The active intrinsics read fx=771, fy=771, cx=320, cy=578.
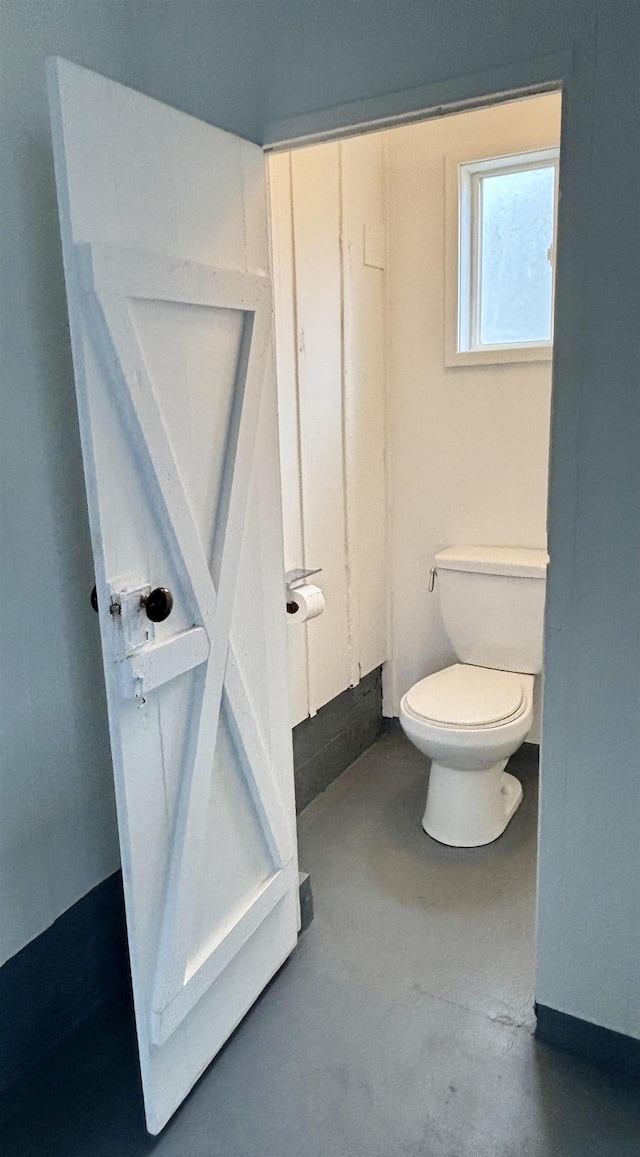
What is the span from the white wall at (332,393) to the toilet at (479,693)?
32 cm

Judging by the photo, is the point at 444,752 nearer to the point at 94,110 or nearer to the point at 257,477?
the point at 257,477

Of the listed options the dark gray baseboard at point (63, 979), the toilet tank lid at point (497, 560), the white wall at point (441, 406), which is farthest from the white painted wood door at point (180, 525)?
the white wall at point (441, 406)

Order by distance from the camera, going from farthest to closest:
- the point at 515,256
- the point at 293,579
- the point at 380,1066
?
the point at 515,256 < the point at 293,579 < the point at 380,1066

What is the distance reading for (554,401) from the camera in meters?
1.38

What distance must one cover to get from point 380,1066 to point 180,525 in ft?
3.86

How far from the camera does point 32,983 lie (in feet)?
5.19

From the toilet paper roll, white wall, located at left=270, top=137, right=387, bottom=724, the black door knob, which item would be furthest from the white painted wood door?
white wall, located at left=270, top=137, right=387, bottom=724

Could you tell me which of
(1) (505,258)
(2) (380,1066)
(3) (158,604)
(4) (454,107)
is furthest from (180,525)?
(1) (505,258)

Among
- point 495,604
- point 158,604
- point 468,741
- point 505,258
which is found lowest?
point 468,741

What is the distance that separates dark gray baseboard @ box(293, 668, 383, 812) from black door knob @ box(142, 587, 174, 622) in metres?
1.18

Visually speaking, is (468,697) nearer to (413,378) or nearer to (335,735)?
(335,735)

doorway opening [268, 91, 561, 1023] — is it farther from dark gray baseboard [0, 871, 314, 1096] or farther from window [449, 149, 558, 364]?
dark gray baseboard [0, 871, 314, 1096]

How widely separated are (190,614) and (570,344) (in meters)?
0.84

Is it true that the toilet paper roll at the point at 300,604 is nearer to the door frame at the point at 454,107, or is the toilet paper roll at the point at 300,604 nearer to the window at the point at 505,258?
the door frame at the point at 454,107
